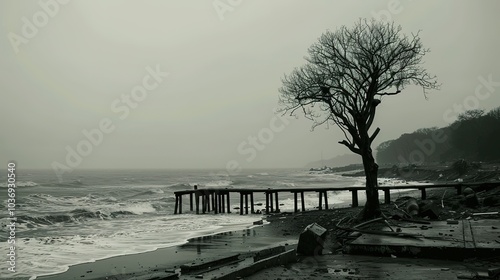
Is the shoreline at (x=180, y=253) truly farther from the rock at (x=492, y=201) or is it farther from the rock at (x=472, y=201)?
the rock at (x=492, y=201)

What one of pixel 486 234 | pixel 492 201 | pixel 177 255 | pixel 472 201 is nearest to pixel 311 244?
pixel 486 234

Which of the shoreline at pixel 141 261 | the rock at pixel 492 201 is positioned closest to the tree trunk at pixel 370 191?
the shoreline at pixel 141 261

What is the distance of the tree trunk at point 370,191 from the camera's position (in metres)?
15.8

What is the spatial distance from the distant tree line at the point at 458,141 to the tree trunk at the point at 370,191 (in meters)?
66.2

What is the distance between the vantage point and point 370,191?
1595 cm

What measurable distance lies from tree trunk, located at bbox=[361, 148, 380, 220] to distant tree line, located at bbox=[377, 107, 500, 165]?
66.2 metres

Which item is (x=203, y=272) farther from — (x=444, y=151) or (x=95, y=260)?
(x=444, y=151)

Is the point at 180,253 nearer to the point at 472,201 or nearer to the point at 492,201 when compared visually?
the point at 472,201

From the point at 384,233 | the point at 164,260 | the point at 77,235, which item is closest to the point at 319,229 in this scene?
the point at 384,233

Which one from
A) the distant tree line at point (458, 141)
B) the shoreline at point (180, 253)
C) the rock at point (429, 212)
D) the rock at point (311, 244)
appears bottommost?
the shoreline at point (180, 253)

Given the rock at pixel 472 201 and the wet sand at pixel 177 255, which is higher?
the rock at pixel 472 201

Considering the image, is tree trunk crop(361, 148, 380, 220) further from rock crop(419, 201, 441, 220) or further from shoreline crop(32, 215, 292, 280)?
shoreline crop(32, 215, 292, 280)

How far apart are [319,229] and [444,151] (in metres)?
120

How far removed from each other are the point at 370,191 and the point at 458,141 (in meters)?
84.3
